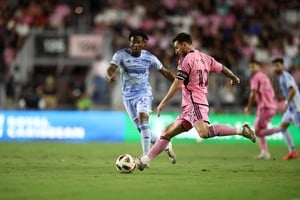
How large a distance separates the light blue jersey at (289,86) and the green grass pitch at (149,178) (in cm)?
173

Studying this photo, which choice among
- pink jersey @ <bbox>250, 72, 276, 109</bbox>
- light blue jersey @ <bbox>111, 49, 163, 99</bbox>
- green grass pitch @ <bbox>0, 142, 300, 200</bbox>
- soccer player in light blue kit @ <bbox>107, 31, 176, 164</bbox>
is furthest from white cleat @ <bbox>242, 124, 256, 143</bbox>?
pink jersey @ <bbox>250, 72, 276, 109</bbox>

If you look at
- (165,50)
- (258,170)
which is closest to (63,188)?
(258,170)

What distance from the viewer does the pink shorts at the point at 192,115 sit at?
555 inches

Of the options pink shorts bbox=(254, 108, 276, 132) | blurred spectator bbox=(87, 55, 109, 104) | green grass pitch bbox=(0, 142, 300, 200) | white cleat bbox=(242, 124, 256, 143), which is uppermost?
blurred spectator bbox=(87, 55, 109, 104)

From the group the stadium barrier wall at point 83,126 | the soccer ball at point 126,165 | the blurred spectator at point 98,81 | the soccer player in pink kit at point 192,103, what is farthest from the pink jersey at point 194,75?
the blurred spectator at point 98,81

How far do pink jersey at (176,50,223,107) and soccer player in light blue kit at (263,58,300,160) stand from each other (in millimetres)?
5879

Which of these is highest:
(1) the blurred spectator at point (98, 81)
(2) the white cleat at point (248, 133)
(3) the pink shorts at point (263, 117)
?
(1) the blurred spectator at point (98, 81)

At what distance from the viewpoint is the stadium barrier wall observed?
28.0 metres

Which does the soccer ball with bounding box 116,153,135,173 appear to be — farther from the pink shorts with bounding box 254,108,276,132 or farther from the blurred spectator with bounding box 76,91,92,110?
the blurred spectator with bounding box 76,91,92,110

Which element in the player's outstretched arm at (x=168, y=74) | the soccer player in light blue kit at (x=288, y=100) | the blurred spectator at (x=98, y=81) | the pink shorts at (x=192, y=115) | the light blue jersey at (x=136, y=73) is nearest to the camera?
the pink shorts at (x=192, y=115)

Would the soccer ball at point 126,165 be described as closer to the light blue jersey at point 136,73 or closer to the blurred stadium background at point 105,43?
the light blue jersey at point 136,73

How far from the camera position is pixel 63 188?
36.8ft

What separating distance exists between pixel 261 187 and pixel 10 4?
22062mm

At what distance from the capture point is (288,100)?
1978cm
